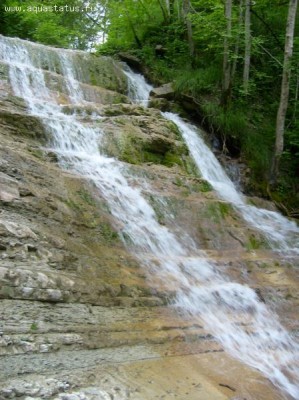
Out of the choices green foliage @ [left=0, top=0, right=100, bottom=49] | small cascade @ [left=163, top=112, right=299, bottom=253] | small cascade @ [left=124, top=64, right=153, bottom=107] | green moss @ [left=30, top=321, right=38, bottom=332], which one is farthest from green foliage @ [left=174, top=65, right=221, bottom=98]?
green moss @ [left=30, top=321, right=38, bottom=332]

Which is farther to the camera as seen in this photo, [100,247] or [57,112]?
[57,112]

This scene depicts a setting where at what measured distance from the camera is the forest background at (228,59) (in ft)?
35.7

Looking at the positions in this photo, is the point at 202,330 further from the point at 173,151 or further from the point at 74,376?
the point at 173,151

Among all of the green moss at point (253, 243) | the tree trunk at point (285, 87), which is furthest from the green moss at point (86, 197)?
the tree trunk at point (285, 87)

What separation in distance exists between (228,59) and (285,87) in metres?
2.20

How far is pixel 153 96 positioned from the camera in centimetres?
1234

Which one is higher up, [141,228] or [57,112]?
[57,112]

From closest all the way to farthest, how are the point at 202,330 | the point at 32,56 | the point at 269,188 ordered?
→ 1. the point at 202,330
2. the point at 269,188
3. the point at 32,56

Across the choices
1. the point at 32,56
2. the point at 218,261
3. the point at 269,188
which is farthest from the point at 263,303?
the point at 32,56

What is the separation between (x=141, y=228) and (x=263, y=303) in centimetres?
180

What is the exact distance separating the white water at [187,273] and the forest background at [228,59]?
15.0ft

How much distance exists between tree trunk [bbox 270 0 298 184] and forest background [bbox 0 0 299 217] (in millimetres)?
23

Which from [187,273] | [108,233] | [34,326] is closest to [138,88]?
[108,233]

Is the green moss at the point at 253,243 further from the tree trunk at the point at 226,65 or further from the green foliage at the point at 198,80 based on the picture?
the green foliage at the point at 198,80
